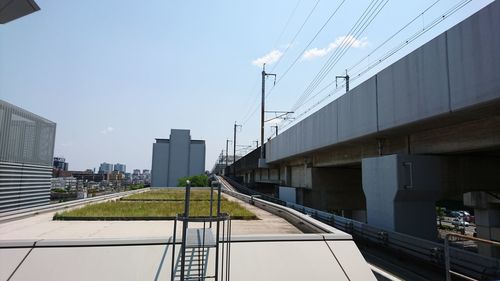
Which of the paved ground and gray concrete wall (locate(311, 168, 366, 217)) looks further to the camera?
gray concrete wall (locate(311, 168, 366, 217))

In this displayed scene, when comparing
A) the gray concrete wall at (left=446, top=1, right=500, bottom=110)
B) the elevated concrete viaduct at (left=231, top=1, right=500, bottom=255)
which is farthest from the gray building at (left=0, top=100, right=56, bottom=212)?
the gray concrete wall at (left=446, top=1, right=500, bottom=110)

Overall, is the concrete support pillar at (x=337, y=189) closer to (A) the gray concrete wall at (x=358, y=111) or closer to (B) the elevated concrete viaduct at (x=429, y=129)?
(B) the elevated concrete viaduct at (x=429, y=129)

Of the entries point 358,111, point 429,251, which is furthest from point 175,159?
point 429,251

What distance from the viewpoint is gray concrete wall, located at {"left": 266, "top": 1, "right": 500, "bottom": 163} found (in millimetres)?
9867

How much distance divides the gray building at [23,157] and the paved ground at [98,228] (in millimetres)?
16607

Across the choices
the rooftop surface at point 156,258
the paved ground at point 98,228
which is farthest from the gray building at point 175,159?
the rooftop surface at point 156,258

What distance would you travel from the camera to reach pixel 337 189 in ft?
105

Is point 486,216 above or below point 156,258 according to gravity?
below

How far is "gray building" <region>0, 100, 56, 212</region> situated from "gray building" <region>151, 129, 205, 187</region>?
8533 cm

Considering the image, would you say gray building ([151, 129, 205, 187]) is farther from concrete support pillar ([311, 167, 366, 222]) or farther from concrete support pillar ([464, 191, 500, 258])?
concrete support pillar ([464, 191, 500, 258])

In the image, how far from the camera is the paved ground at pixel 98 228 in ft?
31.7

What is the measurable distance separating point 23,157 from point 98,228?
2387 cm

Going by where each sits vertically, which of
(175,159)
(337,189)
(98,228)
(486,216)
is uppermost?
(175,159)

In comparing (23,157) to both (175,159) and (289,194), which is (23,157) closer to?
(289,194)
